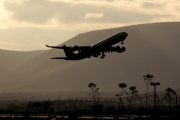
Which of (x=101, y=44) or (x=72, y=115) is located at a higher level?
(x=101, y=44)

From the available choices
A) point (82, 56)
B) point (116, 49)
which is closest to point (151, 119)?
point (116, 49)

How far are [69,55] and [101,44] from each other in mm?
20799

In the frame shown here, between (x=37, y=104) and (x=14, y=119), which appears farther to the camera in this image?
(x=37, y=104)

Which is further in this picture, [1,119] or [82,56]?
[82,56]

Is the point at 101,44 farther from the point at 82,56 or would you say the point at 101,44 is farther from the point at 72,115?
the point at 72,115

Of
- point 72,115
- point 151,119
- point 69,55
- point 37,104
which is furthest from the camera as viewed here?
point 37,104

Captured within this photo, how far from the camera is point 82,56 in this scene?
10269 centimetres

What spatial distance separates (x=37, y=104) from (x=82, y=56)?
284 ft

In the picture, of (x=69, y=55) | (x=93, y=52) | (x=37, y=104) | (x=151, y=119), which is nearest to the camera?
(x=151, y=119)

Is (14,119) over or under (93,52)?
under

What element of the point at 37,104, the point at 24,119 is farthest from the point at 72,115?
the point at 37,104

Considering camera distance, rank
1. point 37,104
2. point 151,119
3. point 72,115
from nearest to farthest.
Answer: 1. point 151,119
2. point 72,115
3. point 37,104

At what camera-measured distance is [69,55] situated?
113 m

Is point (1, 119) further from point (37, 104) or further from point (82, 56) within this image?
point (37, 104)
